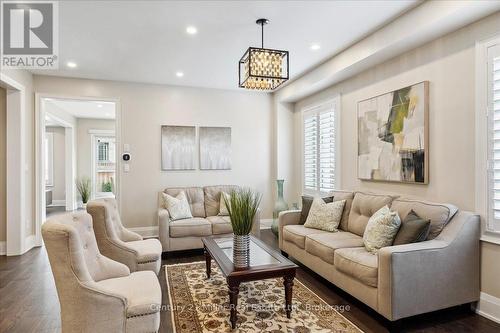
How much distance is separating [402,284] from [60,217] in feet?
8.34

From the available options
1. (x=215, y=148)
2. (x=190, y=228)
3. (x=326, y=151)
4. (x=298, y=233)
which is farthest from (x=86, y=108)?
(x=298, y=233)

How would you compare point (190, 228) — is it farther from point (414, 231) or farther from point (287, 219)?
point (414, 231)

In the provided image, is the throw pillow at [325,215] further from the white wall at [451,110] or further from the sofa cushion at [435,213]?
the sofa cushion at [435,213]

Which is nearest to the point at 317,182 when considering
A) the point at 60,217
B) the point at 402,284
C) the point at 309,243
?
the point at 309,243

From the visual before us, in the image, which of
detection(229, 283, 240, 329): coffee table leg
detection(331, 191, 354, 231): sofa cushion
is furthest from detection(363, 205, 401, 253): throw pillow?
detection(229, 283, 240, 329): coffee table leg

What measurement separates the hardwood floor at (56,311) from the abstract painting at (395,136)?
4.30 ft

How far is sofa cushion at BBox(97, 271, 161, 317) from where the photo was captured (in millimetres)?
1839

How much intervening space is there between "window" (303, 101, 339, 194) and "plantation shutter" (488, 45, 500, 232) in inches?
86.8

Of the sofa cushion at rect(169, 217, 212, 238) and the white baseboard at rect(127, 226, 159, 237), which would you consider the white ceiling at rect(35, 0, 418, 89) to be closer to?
the sofa cushion at rect(169, 217, 212, 238)

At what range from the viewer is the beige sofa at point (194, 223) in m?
4.23

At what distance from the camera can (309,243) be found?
11.0 ft

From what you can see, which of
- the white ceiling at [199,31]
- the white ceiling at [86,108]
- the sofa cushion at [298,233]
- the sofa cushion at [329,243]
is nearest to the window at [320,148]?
the white ceiling at [199,31]

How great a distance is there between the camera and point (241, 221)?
8.62ft

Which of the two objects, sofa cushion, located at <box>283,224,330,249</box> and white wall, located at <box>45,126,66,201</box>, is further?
white wall, located at <box>45,126,66,201</box>
